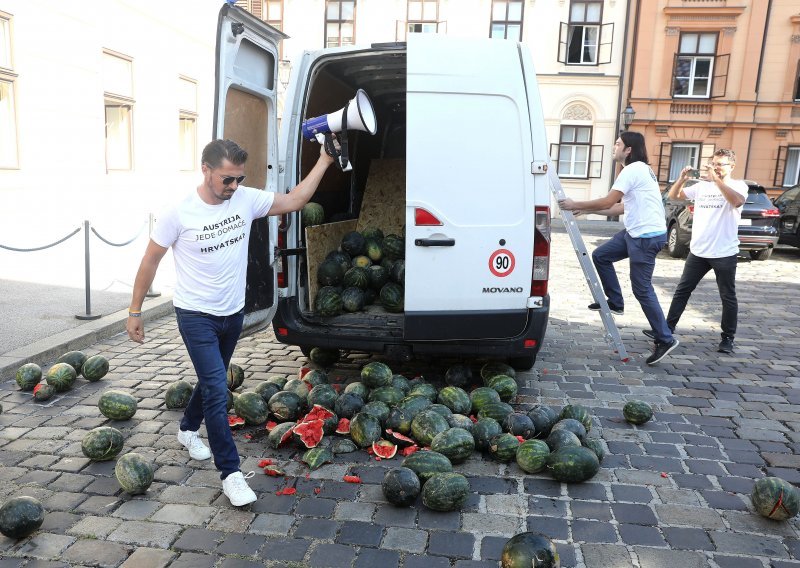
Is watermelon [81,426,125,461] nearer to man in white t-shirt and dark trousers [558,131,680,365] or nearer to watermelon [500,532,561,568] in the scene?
watermelon [500,532,561,568]

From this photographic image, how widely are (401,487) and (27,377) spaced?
13.0 ft

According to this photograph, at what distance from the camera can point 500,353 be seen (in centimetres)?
569

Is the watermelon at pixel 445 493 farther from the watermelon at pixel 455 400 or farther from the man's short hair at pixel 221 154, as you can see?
the man's short hair at pixel 221 154

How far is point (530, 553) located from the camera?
3.20 m

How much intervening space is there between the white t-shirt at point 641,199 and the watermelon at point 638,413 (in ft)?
8.19

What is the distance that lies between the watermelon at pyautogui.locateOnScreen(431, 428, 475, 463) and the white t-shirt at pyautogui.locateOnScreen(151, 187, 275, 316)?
1703 mm

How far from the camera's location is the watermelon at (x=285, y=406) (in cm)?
512

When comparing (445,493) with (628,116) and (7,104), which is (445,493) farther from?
(628,116)

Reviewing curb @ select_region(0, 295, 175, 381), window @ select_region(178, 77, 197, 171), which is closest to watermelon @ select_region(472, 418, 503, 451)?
curb @ select_region(0, 295, 175, 381)

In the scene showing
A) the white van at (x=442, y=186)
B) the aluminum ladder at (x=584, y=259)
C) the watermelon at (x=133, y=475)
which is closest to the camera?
the watermelon at (x=133, y=475)

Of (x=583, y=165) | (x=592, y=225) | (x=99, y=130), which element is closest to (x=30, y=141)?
(x=99, y=130)

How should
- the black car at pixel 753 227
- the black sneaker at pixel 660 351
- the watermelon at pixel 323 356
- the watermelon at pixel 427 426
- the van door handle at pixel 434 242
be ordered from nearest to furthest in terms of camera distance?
the watermelon at pixel 427 426
the van door handle at pixel 434 242
the watermelon at pixel 323 356
the black sneaker at pixel 660 351
the black car at pixel 753 227

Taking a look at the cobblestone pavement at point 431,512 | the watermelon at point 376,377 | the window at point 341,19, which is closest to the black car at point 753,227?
the cobblestone pavement at point 431,512

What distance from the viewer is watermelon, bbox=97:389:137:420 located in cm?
517
